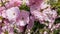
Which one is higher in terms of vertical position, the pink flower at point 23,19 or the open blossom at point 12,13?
the open blossom at point 12,13

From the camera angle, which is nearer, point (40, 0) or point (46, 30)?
point (40, 0)

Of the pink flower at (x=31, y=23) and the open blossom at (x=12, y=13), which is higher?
the open blossom at (x=12, y=13)

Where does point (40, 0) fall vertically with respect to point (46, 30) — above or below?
above

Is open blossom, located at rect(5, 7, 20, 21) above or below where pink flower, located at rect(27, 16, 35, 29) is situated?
above

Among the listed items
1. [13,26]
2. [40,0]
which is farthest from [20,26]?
[40,0]

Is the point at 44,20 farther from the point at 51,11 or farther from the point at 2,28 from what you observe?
the point at 2,28

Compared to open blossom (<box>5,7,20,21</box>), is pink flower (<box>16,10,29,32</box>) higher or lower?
lower
